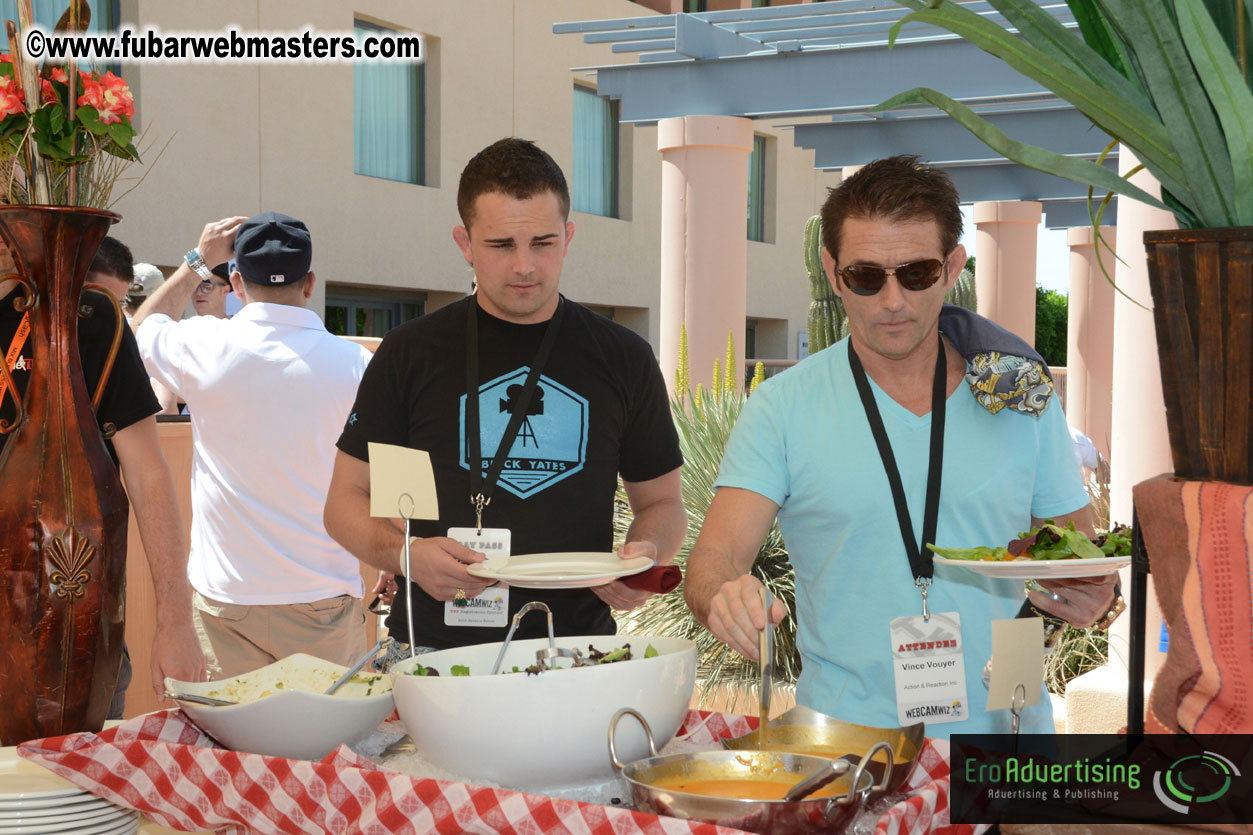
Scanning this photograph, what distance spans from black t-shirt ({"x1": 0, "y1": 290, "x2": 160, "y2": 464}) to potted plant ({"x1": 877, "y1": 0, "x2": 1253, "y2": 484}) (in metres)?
1.72

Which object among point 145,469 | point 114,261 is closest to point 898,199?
point 145,469

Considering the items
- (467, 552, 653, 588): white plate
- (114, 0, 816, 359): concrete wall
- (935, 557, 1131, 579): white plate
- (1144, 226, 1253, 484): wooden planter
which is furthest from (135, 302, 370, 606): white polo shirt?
(114, 0, 816, 359): concrete wall

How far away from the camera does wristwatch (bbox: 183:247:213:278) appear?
4039 millimetres

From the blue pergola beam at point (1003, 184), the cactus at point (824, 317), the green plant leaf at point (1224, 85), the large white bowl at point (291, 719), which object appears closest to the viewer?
the green plant leaf at point (1224, 85)

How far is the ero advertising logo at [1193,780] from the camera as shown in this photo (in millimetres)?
1015

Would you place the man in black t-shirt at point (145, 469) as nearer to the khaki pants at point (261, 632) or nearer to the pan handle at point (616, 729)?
the pan handle at point (616, 729)

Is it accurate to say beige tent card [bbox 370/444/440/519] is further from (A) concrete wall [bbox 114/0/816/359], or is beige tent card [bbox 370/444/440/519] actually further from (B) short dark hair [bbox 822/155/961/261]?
(A) concrete wall [bbox 114/0/816/359]

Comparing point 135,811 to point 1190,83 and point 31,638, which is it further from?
point 1190,83

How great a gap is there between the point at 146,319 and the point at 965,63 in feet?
16.3

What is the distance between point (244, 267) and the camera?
12.2ft

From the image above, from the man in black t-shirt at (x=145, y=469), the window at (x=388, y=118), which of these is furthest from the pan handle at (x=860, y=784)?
the window at (x=388, y=118)

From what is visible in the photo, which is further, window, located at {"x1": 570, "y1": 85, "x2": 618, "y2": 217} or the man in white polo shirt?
window, located at {"x1": 570, "y1": 85, "x2": 618, "y2": 217}

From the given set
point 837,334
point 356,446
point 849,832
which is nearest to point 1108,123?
point 849,832

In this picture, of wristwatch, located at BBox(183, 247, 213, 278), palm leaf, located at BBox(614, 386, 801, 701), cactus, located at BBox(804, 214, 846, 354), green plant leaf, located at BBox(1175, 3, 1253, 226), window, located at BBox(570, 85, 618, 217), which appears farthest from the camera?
window, located at BBox(570, 85, 618, 217)
